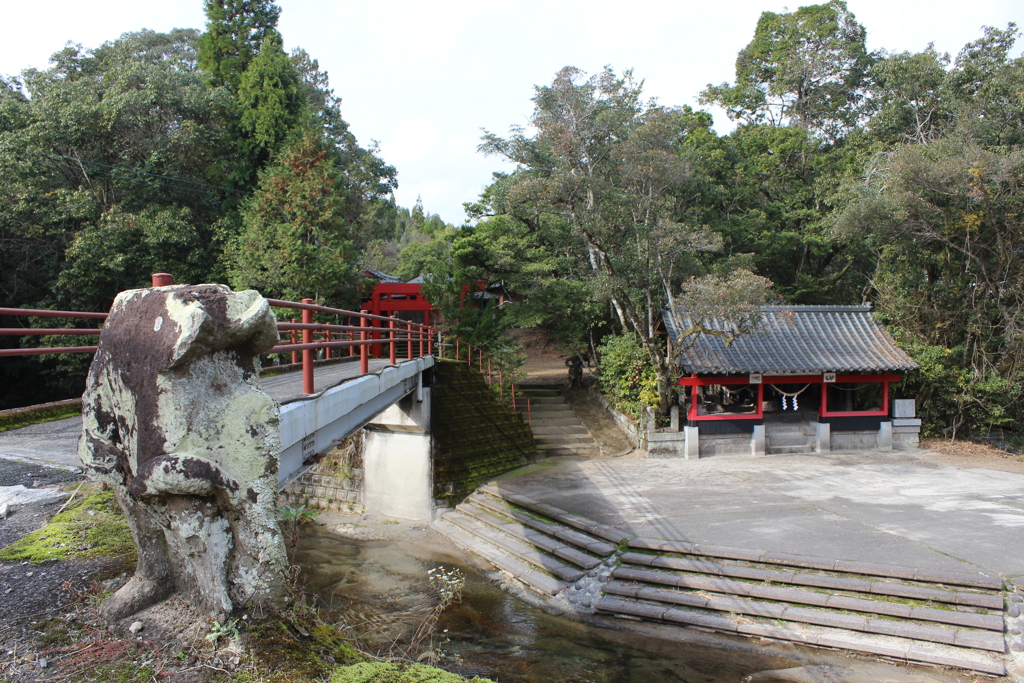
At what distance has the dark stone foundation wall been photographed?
1213 cm

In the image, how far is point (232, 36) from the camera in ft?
75.1

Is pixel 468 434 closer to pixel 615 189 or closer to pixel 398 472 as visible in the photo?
pixel 398 472

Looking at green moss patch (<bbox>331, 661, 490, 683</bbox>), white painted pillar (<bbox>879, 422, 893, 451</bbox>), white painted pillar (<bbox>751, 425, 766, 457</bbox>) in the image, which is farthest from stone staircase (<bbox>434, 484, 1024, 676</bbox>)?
white painted pillar (<bbox>879, 422, 893, 451</bbox>)

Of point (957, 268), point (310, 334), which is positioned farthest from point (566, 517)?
point (957, 268)

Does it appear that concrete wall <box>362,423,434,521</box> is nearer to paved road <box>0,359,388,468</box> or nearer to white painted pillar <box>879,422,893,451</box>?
paved road <box>0,359,388,468</box>

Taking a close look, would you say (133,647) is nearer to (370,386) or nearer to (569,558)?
(370,386)

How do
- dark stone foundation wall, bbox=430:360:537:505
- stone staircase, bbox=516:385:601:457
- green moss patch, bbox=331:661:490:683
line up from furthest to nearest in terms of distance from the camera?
stone staircase, bbox=516:385:601:457
dark stone foundation wall, bbox=430:360:537:505
green moss patch, bbox=331:661:490:683

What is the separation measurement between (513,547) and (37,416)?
6444 millimetres

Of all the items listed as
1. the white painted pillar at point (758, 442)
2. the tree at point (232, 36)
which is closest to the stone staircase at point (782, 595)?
the white painted pillar at point (758, 442)

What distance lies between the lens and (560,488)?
11.6m

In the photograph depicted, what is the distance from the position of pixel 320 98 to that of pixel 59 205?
17433mm

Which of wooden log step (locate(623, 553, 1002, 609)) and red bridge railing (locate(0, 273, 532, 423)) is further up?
red bridge railing (locate(0, 273, 532, 423))

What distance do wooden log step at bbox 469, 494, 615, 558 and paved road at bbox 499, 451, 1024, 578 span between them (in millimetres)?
522

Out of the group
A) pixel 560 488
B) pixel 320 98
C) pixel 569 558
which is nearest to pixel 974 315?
pixel 560 488
